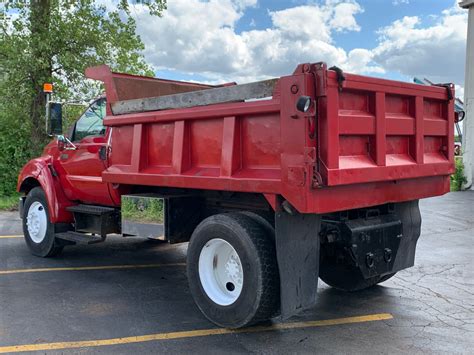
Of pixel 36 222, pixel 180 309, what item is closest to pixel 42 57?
pixel 36 222

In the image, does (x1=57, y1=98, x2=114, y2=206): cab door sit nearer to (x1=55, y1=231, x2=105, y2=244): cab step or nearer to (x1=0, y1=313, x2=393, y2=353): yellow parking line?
(x1=55, y1=231, x2=105, y2=244): cab step

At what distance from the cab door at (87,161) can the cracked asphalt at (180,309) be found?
3.24 feet

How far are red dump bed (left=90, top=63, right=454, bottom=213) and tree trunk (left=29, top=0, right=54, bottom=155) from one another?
882 cm

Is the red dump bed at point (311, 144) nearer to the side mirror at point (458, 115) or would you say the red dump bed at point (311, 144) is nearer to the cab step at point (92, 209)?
the side mirror at point (458, 115)

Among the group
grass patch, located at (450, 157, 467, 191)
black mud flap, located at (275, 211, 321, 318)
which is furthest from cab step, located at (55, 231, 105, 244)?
grass patch, located at (450, 157, 467, 191)

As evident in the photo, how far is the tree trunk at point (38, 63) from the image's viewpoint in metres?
13.2

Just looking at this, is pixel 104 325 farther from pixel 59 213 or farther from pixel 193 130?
pixel 59 213

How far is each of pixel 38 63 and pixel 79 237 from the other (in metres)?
8.17

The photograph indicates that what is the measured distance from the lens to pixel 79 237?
6.49m

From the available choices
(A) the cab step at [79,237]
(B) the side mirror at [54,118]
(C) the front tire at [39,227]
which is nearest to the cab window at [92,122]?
(B) the side mirror at [54,118]

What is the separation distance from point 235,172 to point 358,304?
2.05 m

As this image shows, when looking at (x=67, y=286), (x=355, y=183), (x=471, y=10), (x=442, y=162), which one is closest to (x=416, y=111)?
(x=442, y=162)

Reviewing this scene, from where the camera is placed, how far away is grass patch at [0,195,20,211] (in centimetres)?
1267

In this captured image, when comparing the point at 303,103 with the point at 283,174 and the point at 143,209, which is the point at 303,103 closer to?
the point at 283,174
